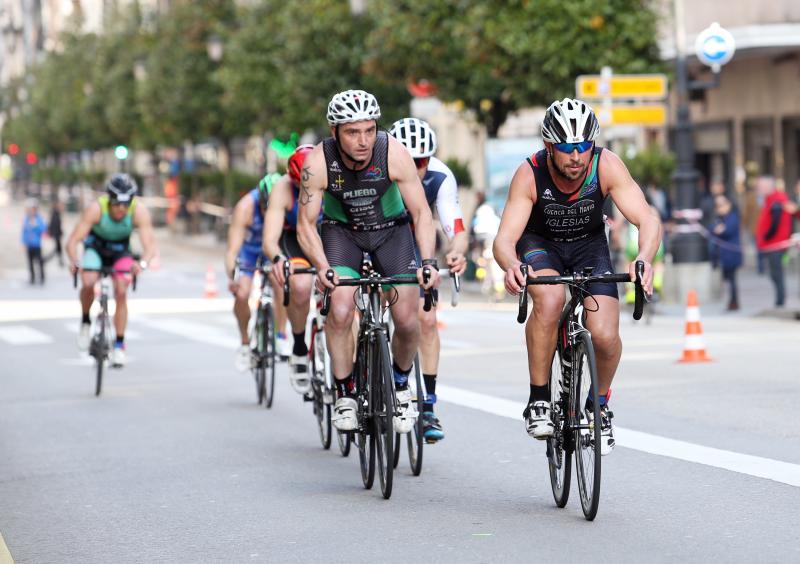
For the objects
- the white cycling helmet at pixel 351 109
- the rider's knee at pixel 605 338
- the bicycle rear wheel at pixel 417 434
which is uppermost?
the white cycling helmet at pixel 351 109

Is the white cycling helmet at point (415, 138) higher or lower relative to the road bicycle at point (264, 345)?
higher

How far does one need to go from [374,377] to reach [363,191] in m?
0.95

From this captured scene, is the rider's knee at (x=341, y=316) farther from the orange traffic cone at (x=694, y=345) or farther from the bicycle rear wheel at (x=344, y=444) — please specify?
the orange traffic cone at (x=694, y=345)

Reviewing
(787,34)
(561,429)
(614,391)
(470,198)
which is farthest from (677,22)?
(470,198)

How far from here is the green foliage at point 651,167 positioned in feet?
96.3

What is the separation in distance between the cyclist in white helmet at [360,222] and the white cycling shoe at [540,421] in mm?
787

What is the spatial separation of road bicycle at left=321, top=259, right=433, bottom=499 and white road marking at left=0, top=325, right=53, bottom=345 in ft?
43.1

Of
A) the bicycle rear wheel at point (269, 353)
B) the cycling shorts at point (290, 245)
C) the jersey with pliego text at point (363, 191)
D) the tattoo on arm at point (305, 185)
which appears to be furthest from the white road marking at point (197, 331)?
the tattoo on arm at point (305, 185)

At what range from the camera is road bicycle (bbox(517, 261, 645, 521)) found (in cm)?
718

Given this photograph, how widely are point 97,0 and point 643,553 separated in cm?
12744

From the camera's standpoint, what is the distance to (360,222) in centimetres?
873

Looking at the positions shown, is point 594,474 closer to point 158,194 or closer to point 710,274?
point 710,274

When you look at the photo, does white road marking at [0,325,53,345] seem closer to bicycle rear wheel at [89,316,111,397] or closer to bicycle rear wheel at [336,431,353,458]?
bicycle rear wheel at [89,316,111,397]

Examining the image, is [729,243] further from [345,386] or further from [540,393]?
[540,393]
